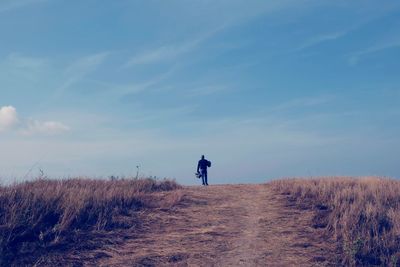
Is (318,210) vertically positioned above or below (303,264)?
above

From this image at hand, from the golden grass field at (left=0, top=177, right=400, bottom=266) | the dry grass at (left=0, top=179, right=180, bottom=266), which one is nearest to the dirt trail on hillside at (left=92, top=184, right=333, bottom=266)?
the golden grass field at (left=0, top=177, right=400, bottom=266)

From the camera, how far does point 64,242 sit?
9055 mm

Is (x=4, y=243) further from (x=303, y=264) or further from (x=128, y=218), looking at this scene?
(x=303, y=264)

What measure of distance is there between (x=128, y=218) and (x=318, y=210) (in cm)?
521

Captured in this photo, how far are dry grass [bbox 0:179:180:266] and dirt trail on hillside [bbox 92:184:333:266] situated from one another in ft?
2.77

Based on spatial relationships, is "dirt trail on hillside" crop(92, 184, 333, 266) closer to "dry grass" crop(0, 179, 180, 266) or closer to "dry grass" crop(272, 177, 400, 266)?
"dry grass" crop(272, 177, 400, 266)

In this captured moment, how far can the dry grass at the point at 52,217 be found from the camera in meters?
8.55

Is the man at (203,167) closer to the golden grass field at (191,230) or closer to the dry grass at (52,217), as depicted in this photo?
the golden grass field at (191,230)

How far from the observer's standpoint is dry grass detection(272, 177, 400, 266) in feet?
28.6

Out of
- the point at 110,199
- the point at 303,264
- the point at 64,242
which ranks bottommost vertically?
the point at 303,264

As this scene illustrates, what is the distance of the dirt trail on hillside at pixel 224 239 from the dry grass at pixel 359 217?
41 cm

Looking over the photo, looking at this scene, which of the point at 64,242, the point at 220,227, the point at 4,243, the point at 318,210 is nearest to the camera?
the point at 4,243

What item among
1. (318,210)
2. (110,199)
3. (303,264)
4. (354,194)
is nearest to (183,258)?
(303,264)

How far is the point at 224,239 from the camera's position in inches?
385
